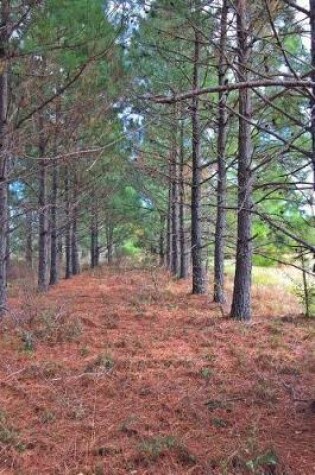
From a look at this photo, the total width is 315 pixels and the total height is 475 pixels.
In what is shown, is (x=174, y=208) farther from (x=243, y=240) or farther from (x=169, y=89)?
(x=243, y=240)

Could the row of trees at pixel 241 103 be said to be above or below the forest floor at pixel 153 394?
above

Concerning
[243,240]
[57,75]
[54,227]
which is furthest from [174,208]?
[57,75]

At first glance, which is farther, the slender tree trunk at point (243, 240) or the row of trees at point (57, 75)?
the slender tree trunk at point (243, 240)

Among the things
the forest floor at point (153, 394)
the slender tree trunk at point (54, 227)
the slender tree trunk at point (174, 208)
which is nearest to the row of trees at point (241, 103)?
the slender tree trunk at point (174, 208)

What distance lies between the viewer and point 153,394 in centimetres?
414

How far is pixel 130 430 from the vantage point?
3414mm

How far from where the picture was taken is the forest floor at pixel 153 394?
3.03 meters

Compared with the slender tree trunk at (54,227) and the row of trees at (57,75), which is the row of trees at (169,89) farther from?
the slender tree trunk at (54,227)

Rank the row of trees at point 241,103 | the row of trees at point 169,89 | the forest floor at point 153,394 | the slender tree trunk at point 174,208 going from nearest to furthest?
the forest floor at point 153,394 → the row of trees at point 169,89 → the row of trees at point 241,103 → the slender tree trunk at point 174,208

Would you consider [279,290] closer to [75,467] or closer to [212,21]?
[212,21]

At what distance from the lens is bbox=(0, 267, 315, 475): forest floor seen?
3025mm

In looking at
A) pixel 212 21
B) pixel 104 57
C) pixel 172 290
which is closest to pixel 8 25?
pixel 104 57

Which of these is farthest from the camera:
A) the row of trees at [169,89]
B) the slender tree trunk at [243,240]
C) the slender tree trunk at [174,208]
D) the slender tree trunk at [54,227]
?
the slender tree trunk at [174,208]

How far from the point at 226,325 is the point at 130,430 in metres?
3.55
